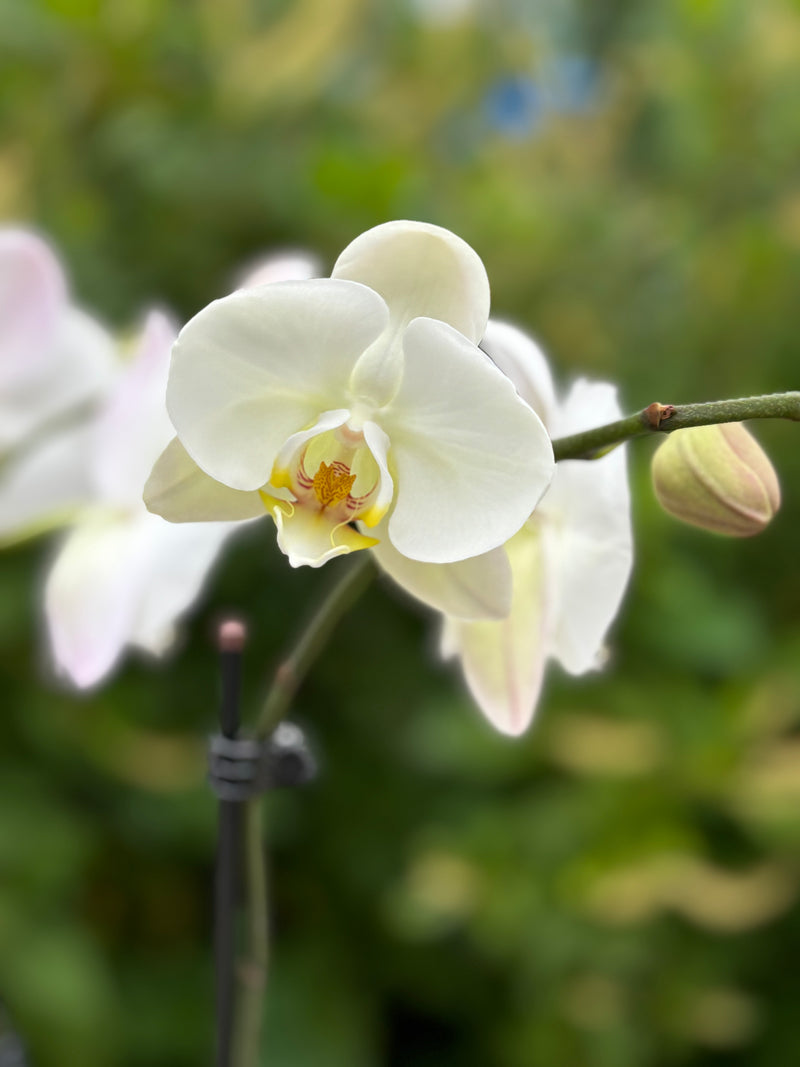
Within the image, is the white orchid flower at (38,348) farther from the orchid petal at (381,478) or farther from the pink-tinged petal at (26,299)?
the orchid petal at (381,478)

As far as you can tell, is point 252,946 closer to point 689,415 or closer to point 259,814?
point 259,814

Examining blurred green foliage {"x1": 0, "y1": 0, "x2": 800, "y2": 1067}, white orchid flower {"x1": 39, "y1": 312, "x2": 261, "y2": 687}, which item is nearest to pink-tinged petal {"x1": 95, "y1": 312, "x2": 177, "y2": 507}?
white orchid flower {"x1": 39, "y1": 312, "x2": 261, "y2": 687}

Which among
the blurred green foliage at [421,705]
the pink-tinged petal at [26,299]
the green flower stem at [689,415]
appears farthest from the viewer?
the blurred green foliage at [421,705]

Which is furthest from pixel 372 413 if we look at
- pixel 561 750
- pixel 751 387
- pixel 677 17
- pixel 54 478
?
pixel 677 17

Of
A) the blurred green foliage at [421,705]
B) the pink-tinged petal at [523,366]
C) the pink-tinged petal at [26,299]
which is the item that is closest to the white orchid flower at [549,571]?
the pink-tinged petal at [523,366]

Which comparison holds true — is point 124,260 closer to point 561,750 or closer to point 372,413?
point 561,750

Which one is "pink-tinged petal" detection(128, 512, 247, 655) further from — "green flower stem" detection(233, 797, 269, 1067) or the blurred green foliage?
the blurred green foliage
